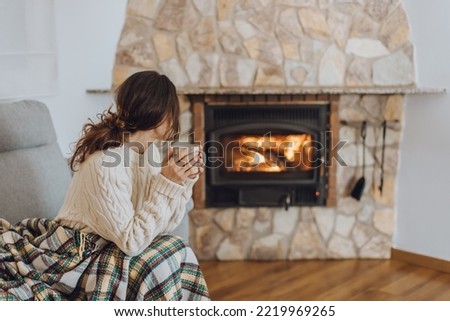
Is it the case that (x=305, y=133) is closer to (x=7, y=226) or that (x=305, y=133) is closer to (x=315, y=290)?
(x=315, y=290)

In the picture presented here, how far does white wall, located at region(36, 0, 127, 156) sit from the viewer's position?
9.99 ft

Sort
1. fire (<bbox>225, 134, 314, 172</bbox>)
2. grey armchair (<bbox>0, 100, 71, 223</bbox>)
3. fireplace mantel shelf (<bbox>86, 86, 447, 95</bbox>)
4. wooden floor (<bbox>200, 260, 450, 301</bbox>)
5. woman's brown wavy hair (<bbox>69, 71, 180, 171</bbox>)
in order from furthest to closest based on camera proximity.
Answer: fire (<bbox>225, 134, 314, 172</bbox>) < fireplace mantel shelf (<bbox>86, 86, 447, 95</bbox>) < wooden floor (<bbox>200, 260, 450, 301</bbox>) < grey armchair (<bbox>0, 100, 71, 223</bbox>) < woman's brown wavy hair (<bbox>69, 71, 180, 171</bbox>)

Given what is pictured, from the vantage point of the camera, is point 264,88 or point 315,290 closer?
point 315,290

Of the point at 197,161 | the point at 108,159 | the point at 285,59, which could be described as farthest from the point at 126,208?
the point at 285,59

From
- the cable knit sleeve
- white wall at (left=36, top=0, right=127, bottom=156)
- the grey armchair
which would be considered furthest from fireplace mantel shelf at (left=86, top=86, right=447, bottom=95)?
the cable knit sleeve

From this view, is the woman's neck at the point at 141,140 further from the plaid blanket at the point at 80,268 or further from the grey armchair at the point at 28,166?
the grey armchair at the point at 28,166

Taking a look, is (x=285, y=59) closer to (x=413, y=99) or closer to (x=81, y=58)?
(x=413, y=99)

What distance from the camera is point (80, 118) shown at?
3.16 meters

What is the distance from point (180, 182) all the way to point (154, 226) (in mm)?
160

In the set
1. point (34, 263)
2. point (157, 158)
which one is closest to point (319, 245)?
point (157, 158)

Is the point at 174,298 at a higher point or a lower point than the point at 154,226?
lower

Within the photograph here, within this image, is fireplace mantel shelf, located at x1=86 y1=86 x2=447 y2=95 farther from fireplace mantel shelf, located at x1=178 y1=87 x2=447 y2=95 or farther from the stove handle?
the stove handle

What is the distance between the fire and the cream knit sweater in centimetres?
142

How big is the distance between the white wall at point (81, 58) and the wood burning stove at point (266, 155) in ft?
2.09
